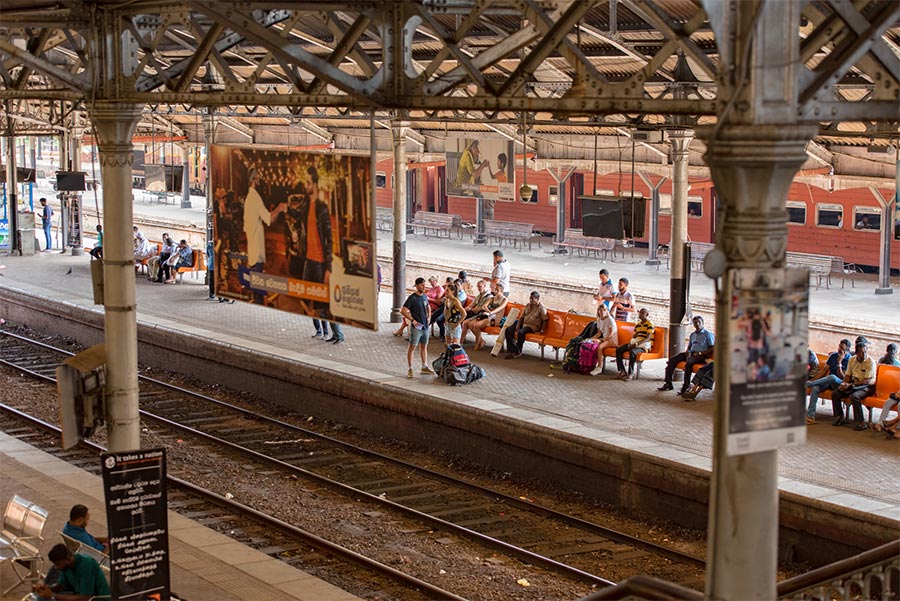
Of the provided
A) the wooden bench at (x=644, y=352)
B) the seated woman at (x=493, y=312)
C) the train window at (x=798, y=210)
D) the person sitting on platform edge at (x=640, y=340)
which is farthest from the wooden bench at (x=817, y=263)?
the person sitting on platform edge at (x=640, y=340)

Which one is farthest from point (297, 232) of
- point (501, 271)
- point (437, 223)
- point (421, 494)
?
point (437, 223)

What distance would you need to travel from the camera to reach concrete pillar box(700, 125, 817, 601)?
19.2 feet

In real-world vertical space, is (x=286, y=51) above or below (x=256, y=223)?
above

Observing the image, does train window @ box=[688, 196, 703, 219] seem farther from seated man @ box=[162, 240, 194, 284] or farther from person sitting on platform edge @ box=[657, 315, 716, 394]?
person sitting on platform edge @ box=[657, 315, 716, 394]

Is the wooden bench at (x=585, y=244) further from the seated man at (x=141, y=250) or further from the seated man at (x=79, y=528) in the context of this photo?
the seated man at (x=79, y=528)

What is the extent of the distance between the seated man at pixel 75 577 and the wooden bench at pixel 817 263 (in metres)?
23.5

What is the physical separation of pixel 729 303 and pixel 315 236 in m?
7.25

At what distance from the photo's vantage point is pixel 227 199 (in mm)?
13570

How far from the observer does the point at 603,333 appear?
1917cm

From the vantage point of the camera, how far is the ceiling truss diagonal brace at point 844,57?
19.5 feet

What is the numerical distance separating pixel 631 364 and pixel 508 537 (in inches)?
216

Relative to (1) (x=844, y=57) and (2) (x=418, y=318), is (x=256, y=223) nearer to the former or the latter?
(2) (x=418, y=318)

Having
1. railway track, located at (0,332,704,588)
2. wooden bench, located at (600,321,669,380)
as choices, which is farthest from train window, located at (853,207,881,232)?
railway track, located at (0,332,704,588)

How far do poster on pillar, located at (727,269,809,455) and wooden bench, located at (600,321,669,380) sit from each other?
12675mm
